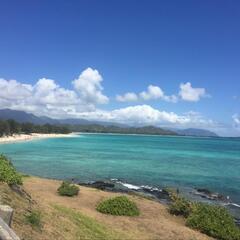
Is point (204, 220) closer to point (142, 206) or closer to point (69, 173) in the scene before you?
point (142, 206)

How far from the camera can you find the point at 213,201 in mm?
33531

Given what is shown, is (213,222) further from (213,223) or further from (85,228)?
(85,228)

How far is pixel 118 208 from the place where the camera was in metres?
20.0

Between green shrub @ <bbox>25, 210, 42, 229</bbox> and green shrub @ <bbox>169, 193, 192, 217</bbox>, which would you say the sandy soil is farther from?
green shrub @ <bbox>25, 210, 42, 229</bbox>

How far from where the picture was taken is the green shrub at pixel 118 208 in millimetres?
19797

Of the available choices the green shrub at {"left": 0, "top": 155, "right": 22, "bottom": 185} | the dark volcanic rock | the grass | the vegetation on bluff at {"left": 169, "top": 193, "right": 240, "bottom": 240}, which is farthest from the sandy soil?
the dark volcanic rock

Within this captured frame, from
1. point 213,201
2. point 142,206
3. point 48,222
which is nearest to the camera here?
point 48,222

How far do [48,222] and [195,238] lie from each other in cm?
619

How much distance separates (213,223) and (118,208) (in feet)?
14.5

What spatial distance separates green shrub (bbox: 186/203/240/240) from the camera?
695 inches

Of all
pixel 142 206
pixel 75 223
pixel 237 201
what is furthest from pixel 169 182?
pixel 75 223

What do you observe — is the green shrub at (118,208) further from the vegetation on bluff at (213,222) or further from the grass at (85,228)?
the vegetation on bluff at (213,222)

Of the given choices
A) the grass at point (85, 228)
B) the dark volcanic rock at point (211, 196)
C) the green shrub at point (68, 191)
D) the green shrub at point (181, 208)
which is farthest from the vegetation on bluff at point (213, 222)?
the dark volcanic rock at point (211, 196)

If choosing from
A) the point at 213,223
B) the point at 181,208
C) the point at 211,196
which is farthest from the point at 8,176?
the point at 211,196
